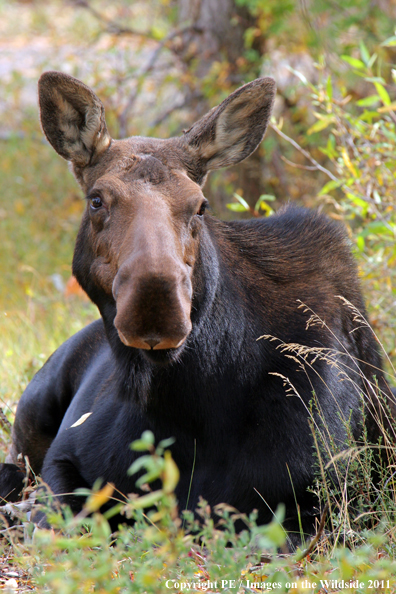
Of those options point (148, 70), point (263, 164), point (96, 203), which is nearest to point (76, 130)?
point (96, 203)

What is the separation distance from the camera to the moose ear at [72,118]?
141 inches

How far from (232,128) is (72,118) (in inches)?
36.0

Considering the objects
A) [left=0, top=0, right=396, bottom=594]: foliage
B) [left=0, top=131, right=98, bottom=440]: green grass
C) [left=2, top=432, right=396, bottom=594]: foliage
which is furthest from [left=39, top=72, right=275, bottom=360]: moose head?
[left=0, top=131, right=98, bottom=440]: green grass

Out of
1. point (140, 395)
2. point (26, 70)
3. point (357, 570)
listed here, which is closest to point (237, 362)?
point (140, 395)

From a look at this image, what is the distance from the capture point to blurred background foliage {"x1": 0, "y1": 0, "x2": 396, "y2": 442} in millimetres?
5918

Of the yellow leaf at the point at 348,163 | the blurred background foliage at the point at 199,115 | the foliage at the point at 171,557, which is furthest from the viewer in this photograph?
the blurred background foliage at the point at 199,115

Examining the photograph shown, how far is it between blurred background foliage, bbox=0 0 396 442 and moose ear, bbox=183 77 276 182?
63.6 inches

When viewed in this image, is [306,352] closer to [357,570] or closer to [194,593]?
[357,570]

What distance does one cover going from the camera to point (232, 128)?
378cm

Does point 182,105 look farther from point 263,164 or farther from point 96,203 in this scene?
point 96,203

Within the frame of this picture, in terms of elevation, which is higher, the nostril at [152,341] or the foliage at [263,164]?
the foliage at [263,164]

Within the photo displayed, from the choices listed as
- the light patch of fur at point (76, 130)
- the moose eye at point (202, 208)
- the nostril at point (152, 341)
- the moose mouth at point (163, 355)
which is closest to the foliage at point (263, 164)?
the moose mouth at point (163, 355)

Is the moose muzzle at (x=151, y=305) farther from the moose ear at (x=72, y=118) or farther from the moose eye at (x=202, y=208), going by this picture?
the moose ear at (x=72, y=118)

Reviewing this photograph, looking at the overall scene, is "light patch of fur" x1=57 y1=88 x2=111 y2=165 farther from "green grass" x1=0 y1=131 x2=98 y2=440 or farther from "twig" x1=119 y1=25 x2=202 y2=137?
"twig" x1=119 y1=25 x2=202 y2=137
